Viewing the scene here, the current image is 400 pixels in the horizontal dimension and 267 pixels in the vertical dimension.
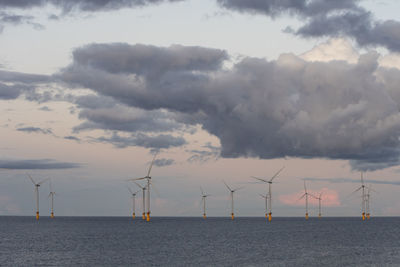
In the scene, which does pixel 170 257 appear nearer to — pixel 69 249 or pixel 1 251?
pixel 69 249

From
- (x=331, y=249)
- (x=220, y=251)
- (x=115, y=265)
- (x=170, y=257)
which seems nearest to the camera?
(x=115, y=265)

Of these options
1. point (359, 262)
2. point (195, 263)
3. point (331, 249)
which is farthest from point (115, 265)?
point (331, 249)

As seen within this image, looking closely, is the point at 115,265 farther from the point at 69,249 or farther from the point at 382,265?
the point at 382,265

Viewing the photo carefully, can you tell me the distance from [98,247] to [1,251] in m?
28.1

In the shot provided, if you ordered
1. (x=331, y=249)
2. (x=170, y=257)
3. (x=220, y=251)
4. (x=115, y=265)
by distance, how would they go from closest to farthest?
(x=115, y=265) → (x=170, y=257) → (x=220, y=251) → (x=331, y=249)

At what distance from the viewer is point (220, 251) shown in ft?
489

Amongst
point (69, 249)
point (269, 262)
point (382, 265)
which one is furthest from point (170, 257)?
point (382, 265)

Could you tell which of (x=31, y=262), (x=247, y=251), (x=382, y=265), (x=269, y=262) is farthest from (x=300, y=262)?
(x=31, y=262)

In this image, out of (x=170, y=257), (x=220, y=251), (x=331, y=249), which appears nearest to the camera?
(x=170, y=257)

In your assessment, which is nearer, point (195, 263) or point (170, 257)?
point (195, 263)

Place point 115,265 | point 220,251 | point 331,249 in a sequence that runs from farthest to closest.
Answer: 1. point 331,249
2. point 220,251
3. point 115,265

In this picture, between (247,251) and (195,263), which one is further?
(247,251)

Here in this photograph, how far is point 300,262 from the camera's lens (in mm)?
123625

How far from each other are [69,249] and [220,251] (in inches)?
1728
